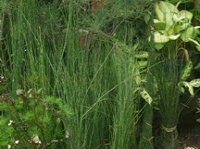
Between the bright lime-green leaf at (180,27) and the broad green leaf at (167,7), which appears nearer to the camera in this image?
the bright lime-green leaf at (180,27)

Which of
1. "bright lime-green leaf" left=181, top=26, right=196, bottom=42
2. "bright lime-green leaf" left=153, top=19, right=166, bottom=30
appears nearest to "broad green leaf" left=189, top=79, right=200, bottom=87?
"bright lime-green leaf" left=181, top=26, right=196, bottom=42

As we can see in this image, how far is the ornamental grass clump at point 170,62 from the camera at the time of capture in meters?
2.71

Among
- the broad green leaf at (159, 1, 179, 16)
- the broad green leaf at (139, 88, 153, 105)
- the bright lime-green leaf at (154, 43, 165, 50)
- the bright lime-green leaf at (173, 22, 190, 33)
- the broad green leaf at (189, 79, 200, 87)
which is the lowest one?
the broad green leaf at (189, 79, 200, 87)

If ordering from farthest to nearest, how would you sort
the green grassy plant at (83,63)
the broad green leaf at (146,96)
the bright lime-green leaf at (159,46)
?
the bright lime-green leaf at (159,46) < the broad green leaf at (146,96) < the green grassy plant at (83,63)

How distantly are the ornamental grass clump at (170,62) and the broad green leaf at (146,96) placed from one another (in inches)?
2.8

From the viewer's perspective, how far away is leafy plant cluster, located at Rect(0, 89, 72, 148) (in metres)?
2.22

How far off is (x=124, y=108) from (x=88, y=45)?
1.48 ft

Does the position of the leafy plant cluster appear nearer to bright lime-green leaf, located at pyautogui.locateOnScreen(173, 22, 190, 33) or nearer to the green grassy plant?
the green grassy plant

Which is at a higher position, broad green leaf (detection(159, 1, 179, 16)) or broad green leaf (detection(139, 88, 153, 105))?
broad green leaf (detection(159, 1, 179, 16))

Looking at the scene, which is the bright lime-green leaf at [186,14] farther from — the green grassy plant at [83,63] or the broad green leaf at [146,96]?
the broad green leaf at [146,96]

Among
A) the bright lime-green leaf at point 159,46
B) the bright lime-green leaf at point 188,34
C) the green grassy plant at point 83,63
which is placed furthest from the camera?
the bright lime-green leaf at point 188,34

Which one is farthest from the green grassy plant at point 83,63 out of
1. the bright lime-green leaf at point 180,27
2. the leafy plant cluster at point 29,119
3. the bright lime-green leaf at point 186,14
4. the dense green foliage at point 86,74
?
the bright lime-green leaf at point 186,14

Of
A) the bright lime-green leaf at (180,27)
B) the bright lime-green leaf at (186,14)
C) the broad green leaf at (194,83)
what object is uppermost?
the bright lime-green leaf at (186,14)

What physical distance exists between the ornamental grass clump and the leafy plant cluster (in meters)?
0.62
